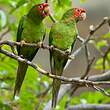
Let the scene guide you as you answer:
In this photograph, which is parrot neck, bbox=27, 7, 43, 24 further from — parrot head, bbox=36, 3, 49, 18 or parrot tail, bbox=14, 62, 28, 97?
parrot tail, bbox=14, 62, 28, 97

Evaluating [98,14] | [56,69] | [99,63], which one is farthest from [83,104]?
[98,14]

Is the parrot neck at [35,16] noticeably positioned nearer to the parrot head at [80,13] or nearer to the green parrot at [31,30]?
the green parrot at [31,30]

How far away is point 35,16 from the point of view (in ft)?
4.77

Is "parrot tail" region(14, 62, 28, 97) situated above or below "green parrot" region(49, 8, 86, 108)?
below

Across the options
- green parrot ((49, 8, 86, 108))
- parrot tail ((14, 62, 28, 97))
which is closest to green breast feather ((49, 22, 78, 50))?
green parrot ((49, 8, 86, 108))

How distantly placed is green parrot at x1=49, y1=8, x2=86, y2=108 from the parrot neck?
67 millimetres

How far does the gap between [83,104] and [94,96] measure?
0.23 m

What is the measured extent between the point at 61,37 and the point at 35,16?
11 centimetres

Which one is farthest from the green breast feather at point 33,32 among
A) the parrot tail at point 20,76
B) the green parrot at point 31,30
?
the parrot tail at point 20,76

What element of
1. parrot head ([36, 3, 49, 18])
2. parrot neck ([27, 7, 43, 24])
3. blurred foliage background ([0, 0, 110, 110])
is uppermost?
parrot head ([36, 3, 49, 18])

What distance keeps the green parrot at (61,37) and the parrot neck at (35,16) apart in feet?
0.22

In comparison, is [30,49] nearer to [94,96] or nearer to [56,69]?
[56,69]

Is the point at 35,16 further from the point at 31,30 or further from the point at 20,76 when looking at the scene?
the point at 20,76

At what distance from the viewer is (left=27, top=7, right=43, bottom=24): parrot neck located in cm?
146
